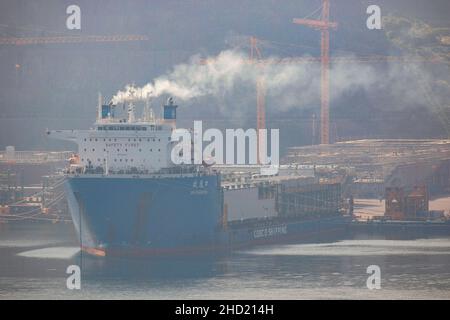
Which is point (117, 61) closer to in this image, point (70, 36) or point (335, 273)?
point (70, 36)

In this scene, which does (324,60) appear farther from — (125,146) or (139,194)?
(139,194)

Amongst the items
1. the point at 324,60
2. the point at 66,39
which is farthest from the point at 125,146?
the point at 66,39

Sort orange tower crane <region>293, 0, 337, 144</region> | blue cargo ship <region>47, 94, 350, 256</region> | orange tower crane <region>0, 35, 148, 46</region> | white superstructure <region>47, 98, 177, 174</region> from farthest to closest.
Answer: orange tower crane <region>0, 35, 148, 46</region>, orange tower crane <region>293, 0, 337, 144</region>, white superstructure <region>47, 98, 177, 174</region>, blue cargo ship <region>47, 94, 350, 256</region>

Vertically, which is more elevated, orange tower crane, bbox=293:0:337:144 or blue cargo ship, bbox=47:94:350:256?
orange tower crane, bbox=293:0:337:144

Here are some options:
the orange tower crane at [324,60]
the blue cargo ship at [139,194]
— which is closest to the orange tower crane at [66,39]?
the orange tower crane at [324,60]

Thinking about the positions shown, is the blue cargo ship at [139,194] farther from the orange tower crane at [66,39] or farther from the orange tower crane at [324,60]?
the orange tower crane at [66,39]

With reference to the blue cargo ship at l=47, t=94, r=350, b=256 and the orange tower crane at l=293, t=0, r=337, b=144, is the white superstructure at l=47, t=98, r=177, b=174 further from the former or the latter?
the orange tower crane at l=293, t=0, r=337, b=144

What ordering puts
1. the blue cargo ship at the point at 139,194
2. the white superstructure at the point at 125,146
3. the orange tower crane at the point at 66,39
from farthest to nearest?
1. the orange tower crane at the point at 66,39
2. the white superstructure at the point at 125,146
3. the blue cargo ship at the point at 139,194

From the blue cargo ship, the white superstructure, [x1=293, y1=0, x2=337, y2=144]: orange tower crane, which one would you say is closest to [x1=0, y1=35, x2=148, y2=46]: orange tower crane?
[x1=293, y1=0, x2=337, y2=144]: orange tower crane
